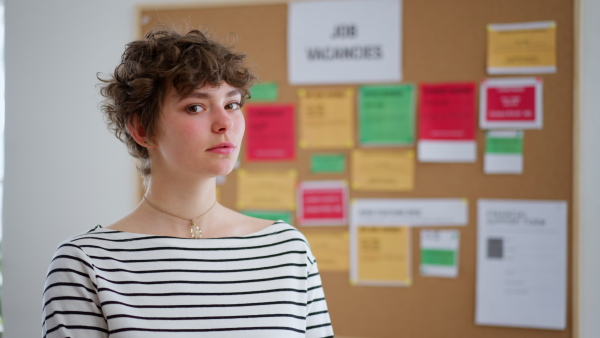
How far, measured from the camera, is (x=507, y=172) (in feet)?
6.15

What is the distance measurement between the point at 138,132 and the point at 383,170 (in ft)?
3.45

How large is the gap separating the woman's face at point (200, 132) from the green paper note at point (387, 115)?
98 centimetres

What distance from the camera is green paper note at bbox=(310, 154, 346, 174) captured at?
200 cm

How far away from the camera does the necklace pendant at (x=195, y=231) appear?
1.11m

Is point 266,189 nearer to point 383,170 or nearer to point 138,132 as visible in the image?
point 383,170

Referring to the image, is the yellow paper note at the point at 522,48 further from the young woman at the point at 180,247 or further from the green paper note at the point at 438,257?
the young woman at the point at 180,247

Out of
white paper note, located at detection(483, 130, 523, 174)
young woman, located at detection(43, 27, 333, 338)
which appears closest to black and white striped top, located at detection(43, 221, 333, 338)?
young woman, located at detection(43, 27, 333, 338)

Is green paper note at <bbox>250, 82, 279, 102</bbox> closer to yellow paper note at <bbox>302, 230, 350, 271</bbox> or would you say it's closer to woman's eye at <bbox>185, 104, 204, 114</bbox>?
yellow paper note at <bbox>302, 230, 350, 271</bbox>

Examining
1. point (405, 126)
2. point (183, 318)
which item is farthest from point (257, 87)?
point (183, 318)

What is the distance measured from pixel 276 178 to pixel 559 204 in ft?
3.08

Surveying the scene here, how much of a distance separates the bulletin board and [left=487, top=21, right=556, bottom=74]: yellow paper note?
0.08ft

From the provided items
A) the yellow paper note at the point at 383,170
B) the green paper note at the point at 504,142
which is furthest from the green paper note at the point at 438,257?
the green paper note at the point at 504,142

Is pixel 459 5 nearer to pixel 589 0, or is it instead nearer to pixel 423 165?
pixel 589 0

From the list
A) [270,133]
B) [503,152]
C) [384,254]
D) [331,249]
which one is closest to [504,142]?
[503,152]
